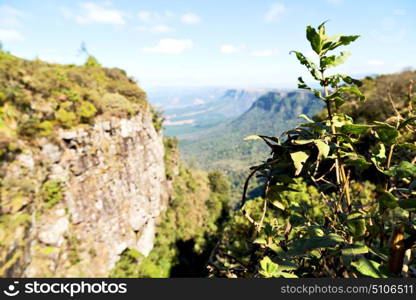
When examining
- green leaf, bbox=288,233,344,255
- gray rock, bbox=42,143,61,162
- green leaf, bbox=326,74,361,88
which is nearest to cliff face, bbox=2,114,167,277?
gray rock, bbox=42,143,61,162

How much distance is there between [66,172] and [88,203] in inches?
108

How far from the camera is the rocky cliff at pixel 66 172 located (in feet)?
37.4

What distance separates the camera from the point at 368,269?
79 cm

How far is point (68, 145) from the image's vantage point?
14.8m

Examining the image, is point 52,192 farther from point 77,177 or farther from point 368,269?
point 368,269

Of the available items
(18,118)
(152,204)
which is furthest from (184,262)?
(18,118)

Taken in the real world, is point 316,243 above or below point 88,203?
above

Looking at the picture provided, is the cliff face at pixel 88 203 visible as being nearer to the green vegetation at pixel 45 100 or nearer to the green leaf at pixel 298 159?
the green vegetation at pixel 45 100

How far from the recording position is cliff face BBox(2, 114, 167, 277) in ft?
39.7

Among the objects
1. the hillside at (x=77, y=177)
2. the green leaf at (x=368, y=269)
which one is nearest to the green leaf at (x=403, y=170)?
the green leaf at (x=368, y=269)

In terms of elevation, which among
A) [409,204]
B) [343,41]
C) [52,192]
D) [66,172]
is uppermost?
[343,41]

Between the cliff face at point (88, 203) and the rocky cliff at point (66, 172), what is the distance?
5 centimetres

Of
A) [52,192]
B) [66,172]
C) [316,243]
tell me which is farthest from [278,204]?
[66,172]

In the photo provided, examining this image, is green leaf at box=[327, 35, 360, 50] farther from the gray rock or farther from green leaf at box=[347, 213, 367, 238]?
the gray rock
